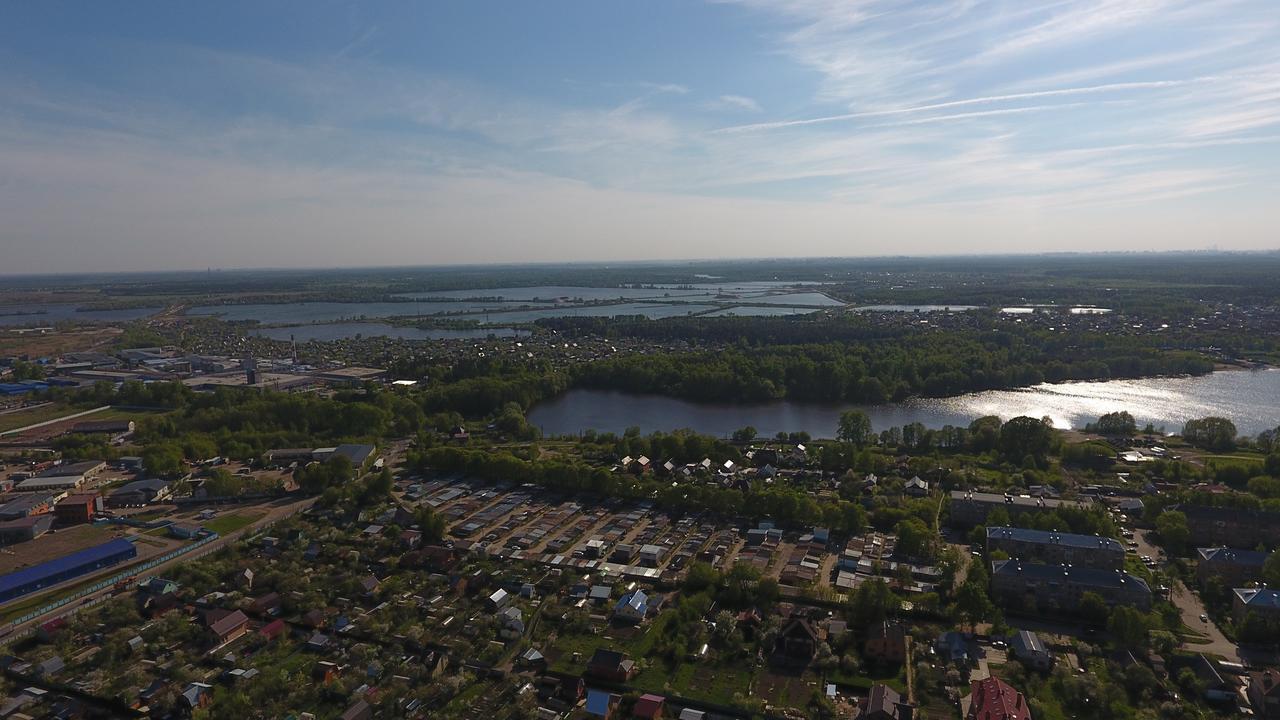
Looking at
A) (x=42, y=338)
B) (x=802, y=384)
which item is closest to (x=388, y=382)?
(x=802, y=384)

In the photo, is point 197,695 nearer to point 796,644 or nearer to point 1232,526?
point 796,644

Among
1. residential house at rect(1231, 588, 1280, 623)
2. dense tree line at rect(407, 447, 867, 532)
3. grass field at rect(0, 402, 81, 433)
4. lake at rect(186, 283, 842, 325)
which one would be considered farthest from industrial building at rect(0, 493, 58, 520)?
lake at rect(186, 283, 842, 325)

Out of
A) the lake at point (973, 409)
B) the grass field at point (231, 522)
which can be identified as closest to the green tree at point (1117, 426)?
the lake at point (973, 409)

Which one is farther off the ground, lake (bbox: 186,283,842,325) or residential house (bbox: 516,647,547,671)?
lake (bbox: 186,283,842,325)

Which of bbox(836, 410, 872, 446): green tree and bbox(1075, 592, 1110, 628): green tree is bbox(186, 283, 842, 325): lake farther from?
bbox(1075, 592, 1110, 628): green tree

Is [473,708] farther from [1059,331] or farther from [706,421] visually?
[1059,331]

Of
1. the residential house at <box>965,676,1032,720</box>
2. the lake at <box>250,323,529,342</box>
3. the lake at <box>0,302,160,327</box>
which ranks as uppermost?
the lake at <box>0,302,160,327</box>

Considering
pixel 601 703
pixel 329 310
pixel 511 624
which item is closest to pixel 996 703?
pixel 601 703

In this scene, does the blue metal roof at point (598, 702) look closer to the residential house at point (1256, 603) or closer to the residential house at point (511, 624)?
the residential house at point (511, 624)
